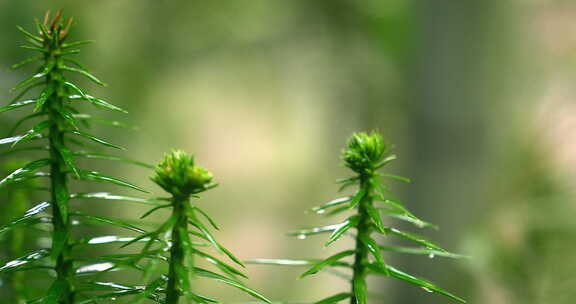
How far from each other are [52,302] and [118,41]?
1630 mm

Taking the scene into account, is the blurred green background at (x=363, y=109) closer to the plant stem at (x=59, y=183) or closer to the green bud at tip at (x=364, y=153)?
the green bud at tip at (x=364, y=153)

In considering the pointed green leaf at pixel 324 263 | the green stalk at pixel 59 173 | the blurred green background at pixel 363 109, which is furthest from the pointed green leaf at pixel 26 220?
the blurred green background at pixel 363 109

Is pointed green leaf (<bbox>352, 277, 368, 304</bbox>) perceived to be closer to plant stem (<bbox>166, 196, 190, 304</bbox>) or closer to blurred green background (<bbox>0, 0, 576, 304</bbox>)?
plant stem (<bbox>166, 196, 190, 304</bbox>)

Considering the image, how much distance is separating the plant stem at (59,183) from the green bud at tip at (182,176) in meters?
0.05

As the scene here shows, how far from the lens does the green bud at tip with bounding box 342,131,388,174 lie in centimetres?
28

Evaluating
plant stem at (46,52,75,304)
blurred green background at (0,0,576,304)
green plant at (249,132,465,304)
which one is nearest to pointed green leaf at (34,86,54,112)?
plant stem at (46,52,75,304)

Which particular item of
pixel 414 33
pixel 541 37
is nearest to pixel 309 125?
pixel 541 37

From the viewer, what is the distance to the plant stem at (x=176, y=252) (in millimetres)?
218

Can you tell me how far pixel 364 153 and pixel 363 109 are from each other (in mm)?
1674

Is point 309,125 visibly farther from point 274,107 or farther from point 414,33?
point 414,33

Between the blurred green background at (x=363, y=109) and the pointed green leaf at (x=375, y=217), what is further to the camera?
the blurred green background at (x=363, y=109)

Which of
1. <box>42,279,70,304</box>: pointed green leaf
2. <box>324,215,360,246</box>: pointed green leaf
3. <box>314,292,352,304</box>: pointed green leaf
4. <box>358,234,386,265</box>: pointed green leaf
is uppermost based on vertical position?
<box>324,215,360,246</box>: pointed green leaf

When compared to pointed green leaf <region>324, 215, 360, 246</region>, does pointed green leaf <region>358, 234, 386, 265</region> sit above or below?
below

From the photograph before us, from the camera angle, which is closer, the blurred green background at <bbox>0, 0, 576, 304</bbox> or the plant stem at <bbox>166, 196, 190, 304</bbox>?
the plant stem at <bbox>166, 196, 190, 304</bbox>
